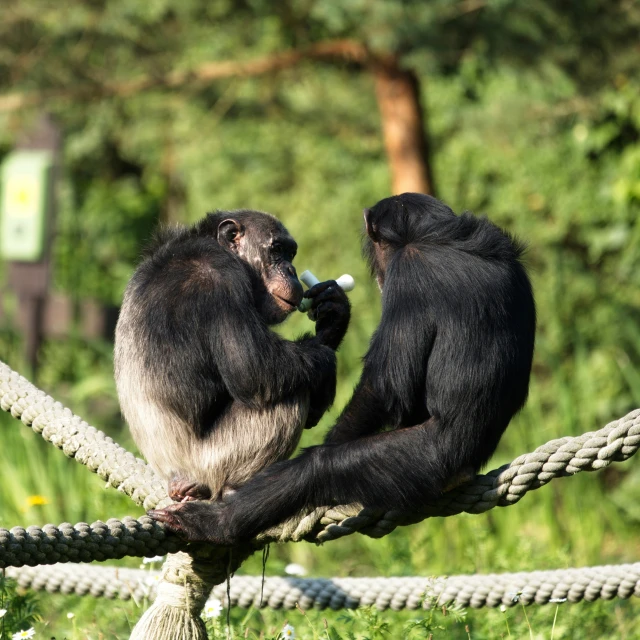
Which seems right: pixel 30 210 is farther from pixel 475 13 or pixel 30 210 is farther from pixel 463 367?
pixel 463 367

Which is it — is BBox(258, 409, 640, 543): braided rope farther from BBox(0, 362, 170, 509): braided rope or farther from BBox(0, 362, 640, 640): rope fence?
BBox(0, 362, 170, 509): braided rope

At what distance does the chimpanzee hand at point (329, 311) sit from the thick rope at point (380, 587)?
1.09 m

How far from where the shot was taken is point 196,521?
3316mm

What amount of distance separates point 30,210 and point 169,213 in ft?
21.9

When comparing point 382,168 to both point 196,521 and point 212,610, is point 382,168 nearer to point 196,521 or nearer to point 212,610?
point 212,610

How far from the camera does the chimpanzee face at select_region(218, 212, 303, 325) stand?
13.6 feet

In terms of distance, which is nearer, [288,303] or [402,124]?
[288,303]

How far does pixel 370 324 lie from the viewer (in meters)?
8.05

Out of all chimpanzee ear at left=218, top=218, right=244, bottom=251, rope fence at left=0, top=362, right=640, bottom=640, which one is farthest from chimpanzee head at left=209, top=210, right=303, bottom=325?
rope fence at left=0, top=362, right=640, bottom=640

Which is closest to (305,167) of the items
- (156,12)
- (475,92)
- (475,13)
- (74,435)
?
(475,92)

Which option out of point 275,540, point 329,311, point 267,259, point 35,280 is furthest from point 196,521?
point 35,280

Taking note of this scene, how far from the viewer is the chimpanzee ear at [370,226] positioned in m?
4.11

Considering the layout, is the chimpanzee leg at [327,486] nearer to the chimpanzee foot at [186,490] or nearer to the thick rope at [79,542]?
the thick rope at [79,542]

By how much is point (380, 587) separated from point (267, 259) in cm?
164
